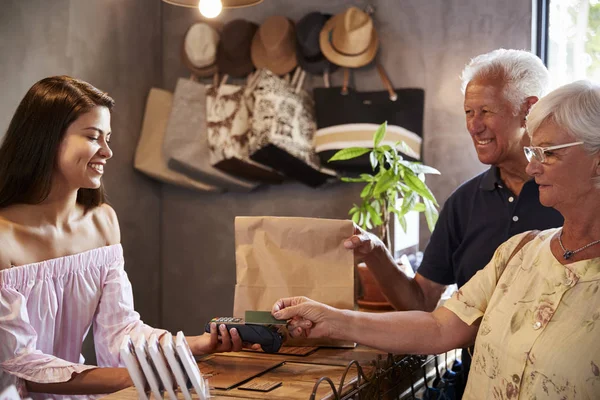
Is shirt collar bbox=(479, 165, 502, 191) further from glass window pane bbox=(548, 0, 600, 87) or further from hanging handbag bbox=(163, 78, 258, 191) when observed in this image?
hanging handbag bbox=(163, 78, 258, 191)

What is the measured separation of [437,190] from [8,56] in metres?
2.14

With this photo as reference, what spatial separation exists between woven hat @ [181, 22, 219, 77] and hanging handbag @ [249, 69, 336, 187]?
36cm

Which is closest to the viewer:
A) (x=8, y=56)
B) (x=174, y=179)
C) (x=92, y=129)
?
(x=92, y=129)

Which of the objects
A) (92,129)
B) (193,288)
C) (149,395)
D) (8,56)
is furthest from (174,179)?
(149,395)

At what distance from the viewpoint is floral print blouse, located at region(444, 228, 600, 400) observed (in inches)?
61.2

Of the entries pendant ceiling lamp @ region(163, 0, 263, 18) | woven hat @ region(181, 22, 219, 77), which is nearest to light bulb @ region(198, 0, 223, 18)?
pendant ceiling lamp @ region(163, 0, 263, 18)

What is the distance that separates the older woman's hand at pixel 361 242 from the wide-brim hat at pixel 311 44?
1715 mm

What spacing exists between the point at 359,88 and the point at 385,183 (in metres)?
1.06

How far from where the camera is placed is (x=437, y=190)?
378 centimetres

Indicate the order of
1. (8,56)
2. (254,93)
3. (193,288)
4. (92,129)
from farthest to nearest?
(193,288) → (254,93) → (8,56) → (92,129)

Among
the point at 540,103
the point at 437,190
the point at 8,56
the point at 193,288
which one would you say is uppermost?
the point at 8,56

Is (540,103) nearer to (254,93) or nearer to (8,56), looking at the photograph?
(254,93)

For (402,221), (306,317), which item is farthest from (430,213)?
(306,317)

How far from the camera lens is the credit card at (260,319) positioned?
1847mm
